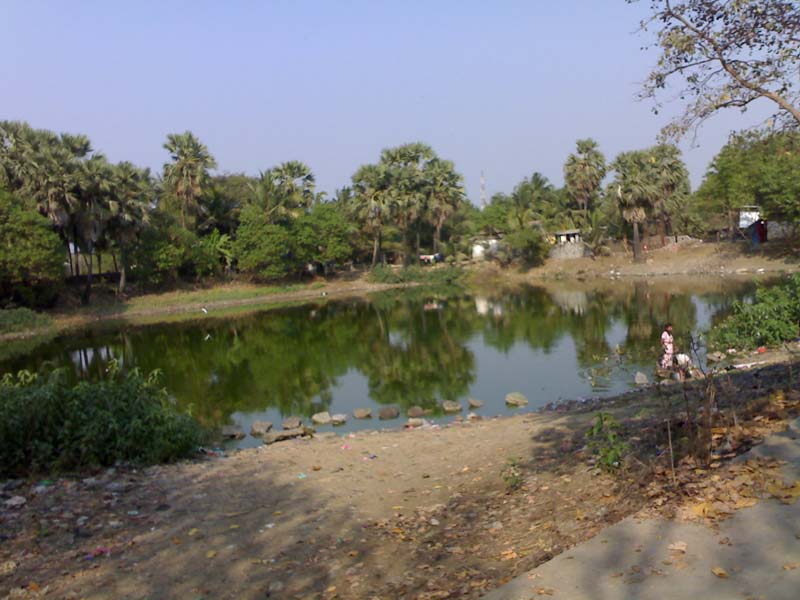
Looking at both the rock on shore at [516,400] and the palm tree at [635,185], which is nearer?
the rock on shore at [516,400]

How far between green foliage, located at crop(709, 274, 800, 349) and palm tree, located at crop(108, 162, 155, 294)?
3485 centimetres

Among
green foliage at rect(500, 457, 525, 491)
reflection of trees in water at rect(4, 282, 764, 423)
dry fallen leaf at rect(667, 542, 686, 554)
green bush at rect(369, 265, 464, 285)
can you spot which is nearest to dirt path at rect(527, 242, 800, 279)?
green bush at rect(369, 265, 464, 285)

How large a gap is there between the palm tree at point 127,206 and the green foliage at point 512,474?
38175 mm

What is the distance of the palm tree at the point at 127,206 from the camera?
4197cm

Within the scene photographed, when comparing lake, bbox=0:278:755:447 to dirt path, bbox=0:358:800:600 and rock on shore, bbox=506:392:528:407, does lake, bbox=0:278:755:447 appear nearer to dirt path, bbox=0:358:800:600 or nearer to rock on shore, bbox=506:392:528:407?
rock on shore, bbox=506:392:528:407

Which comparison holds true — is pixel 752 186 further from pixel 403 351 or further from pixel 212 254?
pixel 212 254

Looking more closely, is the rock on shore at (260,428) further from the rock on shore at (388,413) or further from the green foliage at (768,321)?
the green foliage at (768,321)

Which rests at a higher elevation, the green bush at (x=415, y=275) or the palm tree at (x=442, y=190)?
the palm tree at (x=442, y=190)

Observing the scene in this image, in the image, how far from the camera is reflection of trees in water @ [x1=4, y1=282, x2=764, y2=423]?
19.4 m

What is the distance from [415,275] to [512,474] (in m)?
50.5

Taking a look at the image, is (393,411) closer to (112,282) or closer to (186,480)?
(186,480)

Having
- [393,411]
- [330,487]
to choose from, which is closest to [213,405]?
[393,411]

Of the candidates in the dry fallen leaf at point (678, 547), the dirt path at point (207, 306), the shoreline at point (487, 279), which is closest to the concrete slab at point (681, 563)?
the dry fallen leaf at point (678, 547)

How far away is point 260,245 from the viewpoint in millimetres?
50875
